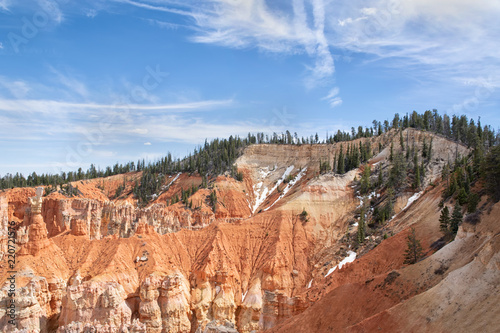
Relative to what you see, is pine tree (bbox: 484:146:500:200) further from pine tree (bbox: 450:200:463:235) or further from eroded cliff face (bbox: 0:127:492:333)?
eroded cliff face (bbox: 0:127:492:333)

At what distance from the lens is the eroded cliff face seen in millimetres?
48344

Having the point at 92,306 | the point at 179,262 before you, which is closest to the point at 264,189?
the point at 179,262

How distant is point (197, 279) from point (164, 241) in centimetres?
987

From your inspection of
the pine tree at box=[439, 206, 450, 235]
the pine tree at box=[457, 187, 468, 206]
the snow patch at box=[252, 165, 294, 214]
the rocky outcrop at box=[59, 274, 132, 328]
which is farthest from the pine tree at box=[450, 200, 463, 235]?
the snow patch at box=[252, 165, 294, 214]

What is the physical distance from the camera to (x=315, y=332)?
34.5 metres

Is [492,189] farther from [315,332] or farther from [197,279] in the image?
[197,279]

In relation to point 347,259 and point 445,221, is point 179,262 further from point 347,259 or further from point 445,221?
point 445,221

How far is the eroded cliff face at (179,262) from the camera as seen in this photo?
4834 centimetres

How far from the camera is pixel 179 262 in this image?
6506cm

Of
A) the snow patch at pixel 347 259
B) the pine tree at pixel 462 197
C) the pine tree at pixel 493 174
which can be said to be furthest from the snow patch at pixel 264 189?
the pine tree at pixel 493 174

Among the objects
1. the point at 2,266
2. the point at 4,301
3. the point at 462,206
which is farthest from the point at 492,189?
the point at 2,266

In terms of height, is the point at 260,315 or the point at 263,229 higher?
the point at 263,229

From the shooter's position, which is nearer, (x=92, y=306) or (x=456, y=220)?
(x=456, y=220)

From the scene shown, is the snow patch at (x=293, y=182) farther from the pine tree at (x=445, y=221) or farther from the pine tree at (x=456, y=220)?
the pine tree at (x=456, y=220)
